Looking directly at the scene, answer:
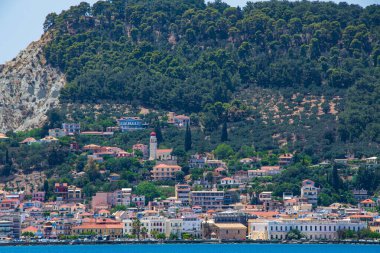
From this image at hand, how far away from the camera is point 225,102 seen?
628 feet

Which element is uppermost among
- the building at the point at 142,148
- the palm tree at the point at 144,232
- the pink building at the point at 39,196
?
the building at the point at 142,148

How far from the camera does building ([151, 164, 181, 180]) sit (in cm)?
17125

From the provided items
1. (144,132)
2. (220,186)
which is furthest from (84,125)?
(220,186)

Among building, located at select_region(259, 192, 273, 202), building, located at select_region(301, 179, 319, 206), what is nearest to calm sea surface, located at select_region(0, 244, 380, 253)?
building, located at select_region(301, 179, 319, 206)

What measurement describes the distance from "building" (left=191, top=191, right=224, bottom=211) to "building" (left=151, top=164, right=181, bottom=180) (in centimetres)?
622

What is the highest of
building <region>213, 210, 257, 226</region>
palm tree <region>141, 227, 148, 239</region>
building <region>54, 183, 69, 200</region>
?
building <region>54, 183, 69, 200</region>

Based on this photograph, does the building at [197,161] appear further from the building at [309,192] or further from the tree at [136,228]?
the tree at [136,228]

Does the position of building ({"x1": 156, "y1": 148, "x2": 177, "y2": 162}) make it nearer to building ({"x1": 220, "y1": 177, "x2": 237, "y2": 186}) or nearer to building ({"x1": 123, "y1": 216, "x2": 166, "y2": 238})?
building ({"x1": 220, "y1": 177, "x2": 237, "y2": 186})

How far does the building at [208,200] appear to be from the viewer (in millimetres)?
164875

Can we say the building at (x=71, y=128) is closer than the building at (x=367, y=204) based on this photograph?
No

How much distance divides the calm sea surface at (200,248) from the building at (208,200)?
47.3 feet

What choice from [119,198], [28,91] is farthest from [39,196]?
[28,91]

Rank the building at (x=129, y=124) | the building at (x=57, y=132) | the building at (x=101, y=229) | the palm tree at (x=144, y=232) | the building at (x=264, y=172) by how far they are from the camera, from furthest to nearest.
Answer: the building at (x=129, y=124)
the building at (x=57, y=132)
the building at (x=264, y=172)
the palm tree at (x=144, y=232)
the building at (x=101, y=229)

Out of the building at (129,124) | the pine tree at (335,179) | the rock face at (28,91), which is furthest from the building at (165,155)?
the rock face at (28,91)
